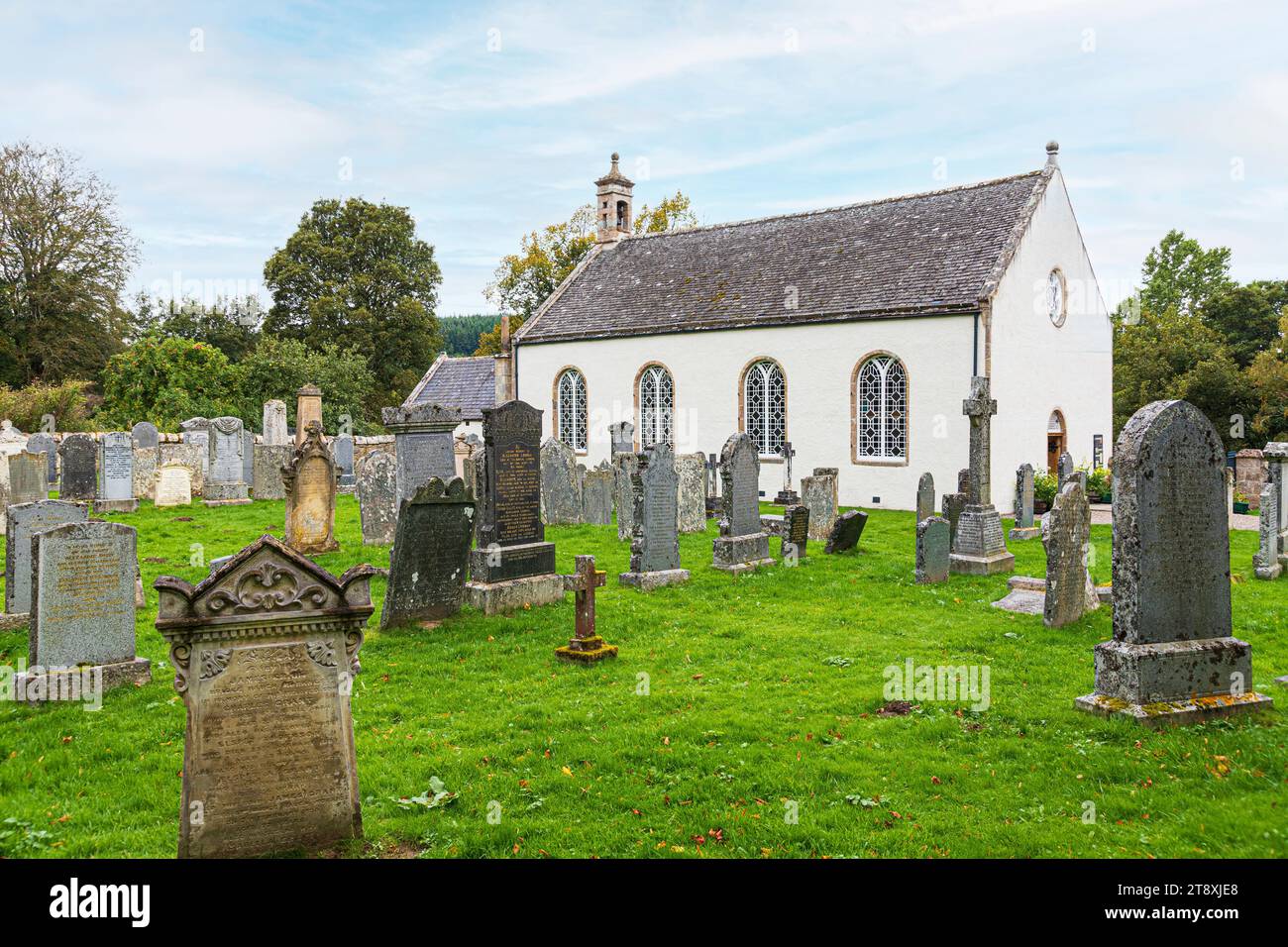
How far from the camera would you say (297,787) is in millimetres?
4383

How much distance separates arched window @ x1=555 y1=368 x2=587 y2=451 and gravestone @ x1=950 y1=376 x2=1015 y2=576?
17261 mm

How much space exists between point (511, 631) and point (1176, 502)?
20.2 feet

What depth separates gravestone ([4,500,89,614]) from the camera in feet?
27.7

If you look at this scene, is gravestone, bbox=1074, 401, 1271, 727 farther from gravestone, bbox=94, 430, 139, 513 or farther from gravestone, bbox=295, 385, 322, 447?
gravestone, bbox=295, 385, 322, 447

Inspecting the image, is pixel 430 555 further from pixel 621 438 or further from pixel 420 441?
pixel 621 438

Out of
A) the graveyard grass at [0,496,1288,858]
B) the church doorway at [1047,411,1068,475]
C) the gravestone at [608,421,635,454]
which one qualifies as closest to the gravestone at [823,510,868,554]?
the graveyard grass at [0,496,1288,858]

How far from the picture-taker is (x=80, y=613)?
23.5ft

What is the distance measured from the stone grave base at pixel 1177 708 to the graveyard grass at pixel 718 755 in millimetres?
94

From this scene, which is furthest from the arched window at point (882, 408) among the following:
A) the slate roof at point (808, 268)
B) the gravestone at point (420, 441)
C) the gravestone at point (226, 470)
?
the gravestone at point (226, 470)

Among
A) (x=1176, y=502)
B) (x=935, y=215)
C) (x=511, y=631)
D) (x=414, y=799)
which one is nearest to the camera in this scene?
(x=414, y=799)

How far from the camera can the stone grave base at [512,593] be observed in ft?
33.0
